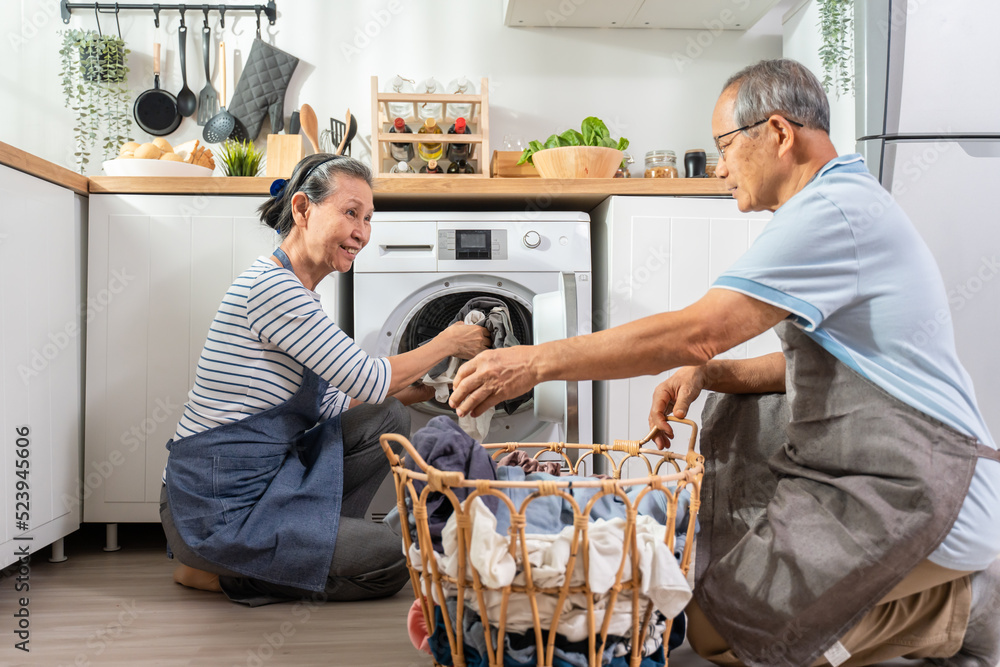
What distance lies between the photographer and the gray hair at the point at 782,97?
1.12m

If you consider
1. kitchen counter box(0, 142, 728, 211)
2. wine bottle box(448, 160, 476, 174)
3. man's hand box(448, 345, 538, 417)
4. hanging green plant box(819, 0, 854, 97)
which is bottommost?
man's hand box(448, 345, 538, 417)

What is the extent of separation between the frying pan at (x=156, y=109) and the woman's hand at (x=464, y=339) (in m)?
1.55

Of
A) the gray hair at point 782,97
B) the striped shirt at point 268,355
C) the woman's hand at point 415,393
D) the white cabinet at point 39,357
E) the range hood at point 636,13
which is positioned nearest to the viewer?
the gray hair at point 782,97

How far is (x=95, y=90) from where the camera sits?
2.60 m

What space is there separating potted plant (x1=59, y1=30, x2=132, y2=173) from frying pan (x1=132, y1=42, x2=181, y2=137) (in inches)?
2.1

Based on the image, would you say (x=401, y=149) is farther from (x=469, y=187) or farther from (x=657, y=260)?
(x=657, y=260)

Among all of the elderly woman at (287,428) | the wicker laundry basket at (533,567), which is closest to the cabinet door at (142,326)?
the elderly woman at (287,428)

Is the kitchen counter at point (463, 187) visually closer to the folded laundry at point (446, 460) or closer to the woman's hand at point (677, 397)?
the woman's hand at point (677, 397)

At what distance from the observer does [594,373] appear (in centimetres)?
100

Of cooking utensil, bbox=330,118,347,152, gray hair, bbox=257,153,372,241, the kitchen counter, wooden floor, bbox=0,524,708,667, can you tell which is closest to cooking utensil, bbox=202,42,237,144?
cooking utensil, bbox=330,118,347,152

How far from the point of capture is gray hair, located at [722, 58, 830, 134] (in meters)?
1.12

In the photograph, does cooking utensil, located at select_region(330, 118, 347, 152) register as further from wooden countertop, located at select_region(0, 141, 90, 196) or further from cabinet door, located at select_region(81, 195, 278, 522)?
wooden countertop, located at select_region(0, 141, 90, 196)

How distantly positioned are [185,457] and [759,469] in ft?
3.66

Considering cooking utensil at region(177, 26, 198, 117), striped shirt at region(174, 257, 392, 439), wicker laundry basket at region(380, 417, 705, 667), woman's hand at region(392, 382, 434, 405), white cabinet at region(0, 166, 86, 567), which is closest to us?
wicker laundry basket at region(380, 417, 705, 667)
